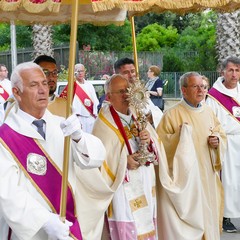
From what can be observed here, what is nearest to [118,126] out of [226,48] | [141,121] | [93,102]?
[141,121]

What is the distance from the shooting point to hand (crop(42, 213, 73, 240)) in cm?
393

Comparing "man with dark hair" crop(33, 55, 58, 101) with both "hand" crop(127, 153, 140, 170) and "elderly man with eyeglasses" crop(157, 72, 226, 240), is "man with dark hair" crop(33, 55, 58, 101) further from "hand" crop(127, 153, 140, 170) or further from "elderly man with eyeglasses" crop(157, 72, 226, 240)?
"elderly man with eyeglasses" crop(157, 72, 226, 240)

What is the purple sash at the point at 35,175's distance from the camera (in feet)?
13.5

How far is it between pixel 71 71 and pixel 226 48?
497 inches

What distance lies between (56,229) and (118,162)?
1.68 meters

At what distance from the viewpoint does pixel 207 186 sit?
261 inches

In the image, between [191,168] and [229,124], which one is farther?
[229,124]

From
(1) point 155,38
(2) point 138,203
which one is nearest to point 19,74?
(2) point 138,203

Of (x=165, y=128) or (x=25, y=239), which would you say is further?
(x=165, y=128)

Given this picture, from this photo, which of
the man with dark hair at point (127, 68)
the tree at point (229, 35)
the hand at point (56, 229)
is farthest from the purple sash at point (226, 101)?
the tree at point (229, 35)

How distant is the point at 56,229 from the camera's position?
3.94 metres

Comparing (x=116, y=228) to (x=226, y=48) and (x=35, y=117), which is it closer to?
(x=35, y=117)

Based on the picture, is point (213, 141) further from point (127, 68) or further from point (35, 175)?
point (35, 175)

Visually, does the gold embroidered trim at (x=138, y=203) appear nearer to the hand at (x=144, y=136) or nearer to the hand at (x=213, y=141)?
the hand at (x=144, y=136)
